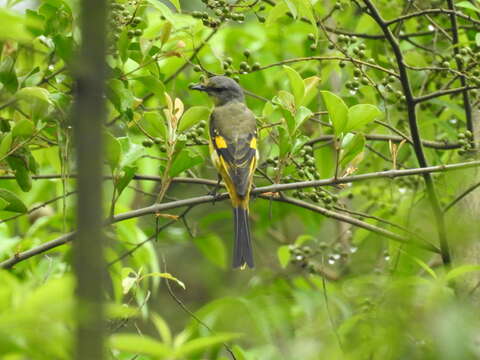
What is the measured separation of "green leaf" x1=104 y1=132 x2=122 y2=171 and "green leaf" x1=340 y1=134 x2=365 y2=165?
1.03 meters

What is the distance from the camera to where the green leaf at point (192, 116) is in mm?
3416

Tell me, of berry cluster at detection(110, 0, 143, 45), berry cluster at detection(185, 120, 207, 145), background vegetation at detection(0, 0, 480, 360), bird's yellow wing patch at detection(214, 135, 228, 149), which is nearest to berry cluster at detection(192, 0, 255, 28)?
background vegetation at detection(0, 0, 480, 360)

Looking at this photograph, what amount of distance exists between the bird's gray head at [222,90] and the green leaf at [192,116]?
125cm

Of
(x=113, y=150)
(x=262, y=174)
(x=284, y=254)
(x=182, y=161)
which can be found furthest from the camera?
(x=284, y=254)

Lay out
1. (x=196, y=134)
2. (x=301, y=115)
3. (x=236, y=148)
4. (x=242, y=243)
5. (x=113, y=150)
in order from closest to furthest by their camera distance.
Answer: (x=113, y=150), (x=301, y=115), (x=196, y=134), (x=242, y=243), (x=236, y=148)

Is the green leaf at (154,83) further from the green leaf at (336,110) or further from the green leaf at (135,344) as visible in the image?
the green leaf at (135,344)

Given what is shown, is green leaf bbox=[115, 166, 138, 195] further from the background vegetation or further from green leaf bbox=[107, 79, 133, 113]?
green leaf bbox=[107, 79, 133, 113]

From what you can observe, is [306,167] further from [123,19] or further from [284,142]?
[123,19]

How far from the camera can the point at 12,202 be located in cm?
322

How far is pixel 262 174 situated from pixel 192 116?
0.80 m

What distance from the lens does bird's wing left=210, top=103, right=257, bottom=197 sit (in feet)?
14.1

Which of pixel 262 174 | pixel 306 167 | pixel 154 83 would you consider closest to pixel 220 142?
pixel 262 174

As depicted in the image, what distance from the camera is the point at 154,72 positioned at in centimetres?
376

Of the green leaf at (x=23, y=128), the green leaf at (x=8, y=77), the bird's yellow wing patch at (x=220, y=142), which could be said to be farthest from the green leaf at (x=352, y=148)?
the green leaf at (x=8, y=77)
